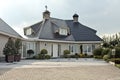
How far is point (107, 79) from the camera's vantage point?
13906 millimetres

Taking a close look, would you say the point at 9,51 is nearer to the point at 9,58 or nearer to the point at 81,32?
the point at 9,58

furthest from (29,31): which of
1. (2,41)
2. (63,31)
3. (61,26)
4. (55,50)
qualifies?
(2,41)

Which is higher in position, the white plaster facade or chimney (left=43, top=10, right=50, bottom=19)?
chimney (left=43, top=10, right=50, bottom=19)

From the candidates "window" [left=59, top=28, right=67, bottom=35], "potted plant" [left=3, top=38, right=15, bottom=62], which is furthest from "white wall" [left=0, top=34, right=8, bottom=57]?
"window" [left=59, top=28, right=67, bottom=35]

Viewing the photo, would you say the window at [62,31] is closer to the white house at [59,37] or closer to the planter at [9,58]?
Result: the white house at [59,37]

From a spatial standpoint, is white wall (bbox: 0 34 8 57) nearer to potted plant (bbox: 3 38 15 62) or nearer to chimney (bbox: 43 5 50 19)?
potted plant (bbox: 3 38 15 62)

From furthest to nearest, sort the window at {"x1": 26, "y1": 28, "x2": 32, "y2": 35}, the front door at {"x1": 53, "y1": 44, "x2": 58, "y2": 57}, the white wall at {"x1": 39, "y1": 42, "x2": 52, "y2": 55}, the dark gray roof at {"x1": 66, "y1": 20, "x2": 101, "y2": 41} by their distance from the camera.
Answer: the dark gray roof at {"x1": 66, "y1": 20, "x2": 101, "y2": 41} < the window at {"x1": 26, "y1": 28, "x2": 32, "y2": 35} < the front door at {"x1": 53, "y1": 44, "x2": 58, "y2": 57} < the white wall at {"x1": 39, "y1": 42, "x2": 52, "y2": 55}

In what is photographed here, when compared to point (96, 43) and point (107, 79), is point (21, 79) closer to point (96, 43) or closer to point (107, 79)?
point (107, 79)

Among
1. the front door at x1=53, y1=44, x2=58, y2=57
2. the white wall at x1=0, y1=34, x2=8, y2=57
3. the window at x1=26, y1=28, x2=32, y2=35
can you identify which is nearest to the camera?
the white wall at x1=0, y1=34, x2=8, y2=57

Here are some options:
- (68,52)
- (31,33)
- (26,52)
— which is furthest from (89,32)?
(26,52)

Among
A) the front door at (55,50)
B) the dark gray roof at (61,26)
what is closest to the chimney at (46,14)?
the dark gray roof at (61,26)

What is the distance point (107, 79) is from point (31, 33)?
29.9m

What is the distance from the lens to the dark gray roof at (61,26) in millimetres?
41438

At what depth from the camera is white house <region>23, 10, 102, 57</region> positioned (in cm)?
3992
